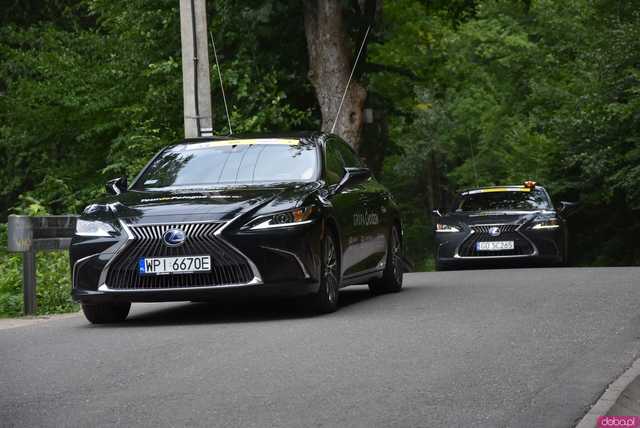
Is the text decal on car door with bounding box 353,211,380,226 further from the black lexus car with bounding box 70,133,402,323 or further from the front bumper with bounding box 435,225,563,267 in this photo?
the front bumper with bounding box 435,225,563,267

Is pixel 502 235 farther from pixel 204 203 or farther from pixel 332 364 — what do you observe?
pixel 332 364

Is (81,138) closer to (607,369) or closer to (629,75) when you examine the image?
(629,75)

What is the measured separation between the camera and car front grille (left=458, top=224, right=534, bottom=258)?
2131cm

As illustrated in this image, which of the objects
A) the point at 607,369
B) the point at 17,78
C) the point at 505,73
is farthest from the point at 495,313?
the point at 505,73

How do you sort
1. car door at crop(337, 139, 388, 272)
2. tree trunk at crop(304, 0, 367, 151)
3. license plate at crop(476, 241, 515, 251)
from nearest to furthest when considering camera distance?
car door at crop(337, 139, 388, 272) < license plate at crop(476, 241, 515, 251) < tree trunk at crop(304, 0, 367, 151)

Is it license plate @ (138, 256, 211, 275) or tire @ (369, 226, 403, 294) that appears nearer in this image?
license plate @ (138, 256, 211, 275)

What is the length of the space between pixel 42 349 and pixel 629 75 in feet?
73.0

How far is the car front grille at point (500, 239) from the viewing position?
21.3 metres

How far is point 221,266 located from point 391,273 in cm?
373

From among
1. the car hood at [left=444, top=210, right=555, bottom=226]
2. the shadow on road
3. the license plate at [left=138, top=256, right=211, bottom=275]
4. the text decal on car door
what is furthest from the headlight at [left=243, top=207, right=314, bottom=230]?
the car hood at [left=444, top=210, right=555, bottom=226]

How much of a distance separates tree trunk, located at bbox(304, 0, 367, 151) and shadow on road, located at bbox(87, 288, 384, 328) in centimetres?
1074

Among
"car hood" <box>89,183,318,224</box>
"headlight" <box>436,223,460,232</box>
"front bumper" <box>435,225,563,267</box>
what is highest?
"car hood" <box>89,183,318,224</box>

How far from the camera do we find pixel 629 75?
29.9 meters

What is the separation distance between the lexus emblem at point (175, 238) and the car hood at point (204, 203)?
0.11 m
